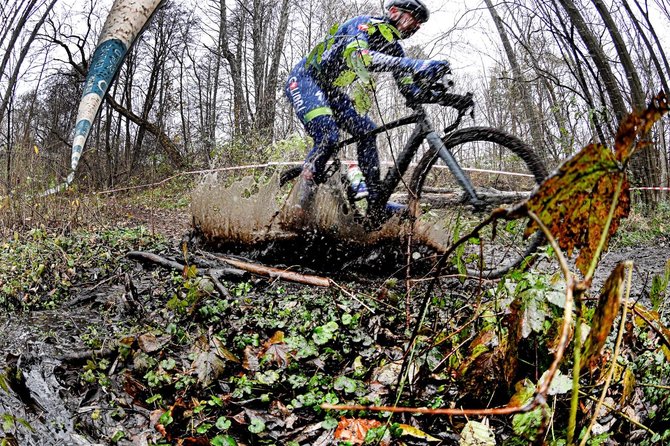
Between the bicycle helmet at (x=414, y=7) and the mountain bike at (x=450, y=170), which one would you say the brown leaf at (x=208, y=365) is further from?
the bicycle helmet at (x=414, y=7)

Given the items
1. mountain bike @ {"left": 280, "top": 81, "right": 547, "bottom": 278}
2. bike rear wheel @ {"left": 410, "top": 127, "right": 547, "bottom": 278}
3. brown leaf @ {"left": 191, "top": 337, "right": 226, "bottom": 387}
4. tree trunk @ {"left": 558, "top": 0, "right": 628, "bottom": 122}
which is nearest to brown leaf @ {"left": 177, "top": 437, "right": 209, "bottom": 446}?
brown leaf @ {"left": 191, "top": 337, "right": 226, "bottom": 387}

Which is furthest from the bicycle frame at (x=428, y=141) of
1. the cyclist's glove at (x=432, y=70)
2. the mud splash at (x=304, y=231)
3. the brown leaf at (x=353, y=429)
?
the brown leaf at (x=353, y=429)

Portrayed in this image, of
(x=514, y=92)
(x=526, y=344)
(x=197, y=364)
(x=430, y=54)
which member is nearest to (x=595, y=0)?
(x=514, y=92)

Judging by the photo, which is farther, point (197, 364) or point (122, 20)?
point (197, 364)

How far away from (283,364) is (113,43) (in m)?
1.37

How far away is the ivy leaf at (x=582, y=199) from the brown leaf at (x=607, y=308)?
0.25 feet

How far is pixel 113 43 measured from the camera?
58.1 inches

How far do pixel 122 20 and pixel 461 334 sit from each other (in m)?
1.60

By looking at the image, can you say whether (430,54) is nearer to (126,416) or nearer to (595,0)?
(595,0)

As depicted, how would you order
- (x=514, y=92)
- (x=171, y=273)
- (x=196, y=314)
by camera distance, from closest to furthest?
(x=196, y=314) → (x=171, y=273) → (x=514, y=92)

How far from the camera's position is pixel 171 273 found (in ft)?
10.5

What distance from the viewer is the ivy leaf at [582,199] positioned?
407mm

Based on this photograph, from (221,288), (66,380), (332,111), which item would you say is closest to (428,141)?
(332,111)

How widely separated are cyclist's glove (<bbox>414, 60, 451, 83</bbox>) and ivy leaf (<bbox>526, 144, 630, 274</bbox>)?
259 cm
